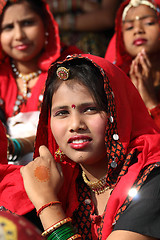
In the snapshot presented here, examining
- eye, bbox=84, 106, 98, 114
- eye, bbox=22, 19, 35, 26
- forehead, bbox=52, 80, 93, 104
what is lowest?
eye, bbox=84, 106, 98, 114

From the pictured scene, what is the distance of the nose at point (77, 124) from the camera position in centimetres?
228

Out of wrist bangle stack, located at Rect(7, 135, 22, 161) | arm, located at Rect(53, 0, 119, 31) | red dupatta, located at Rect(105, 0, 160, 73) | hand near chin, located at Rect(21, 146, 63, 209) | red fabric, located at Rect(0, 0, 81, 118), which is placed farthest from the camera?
arm, located at Rect(53, 0, 119, 31)

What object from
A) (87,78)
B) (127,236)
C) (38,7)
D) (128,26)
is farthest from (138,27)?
(127,236)

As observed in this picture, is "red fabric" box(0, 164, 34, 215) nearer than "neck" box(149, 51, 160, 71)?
Yes

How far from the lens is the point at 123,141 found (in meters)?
2.33

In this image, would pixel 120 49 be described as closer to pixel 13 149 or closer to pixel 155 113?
pixel 155 113

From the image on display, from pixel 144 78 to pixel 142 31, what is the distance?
1.40 ft

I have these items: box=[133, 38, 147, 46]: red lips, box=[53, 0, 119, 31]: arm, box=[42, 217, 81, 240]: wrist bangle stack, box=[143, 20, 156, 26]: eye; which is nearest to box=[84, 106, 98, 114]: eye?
box=[42, 217, 81, 240]: wrist bangle stack

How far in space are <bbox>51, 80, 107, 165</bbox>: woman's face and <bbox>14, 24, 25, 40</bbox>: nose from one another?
65.8 inches

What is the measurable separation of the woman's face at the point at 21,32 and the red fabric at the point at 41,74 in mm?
120

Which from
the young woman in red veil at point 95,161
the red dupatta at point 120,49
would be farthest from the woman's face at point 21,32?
the young woman in red veil at point 95,161

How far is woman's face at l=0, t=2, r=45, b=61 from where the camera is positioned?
3.98 metres

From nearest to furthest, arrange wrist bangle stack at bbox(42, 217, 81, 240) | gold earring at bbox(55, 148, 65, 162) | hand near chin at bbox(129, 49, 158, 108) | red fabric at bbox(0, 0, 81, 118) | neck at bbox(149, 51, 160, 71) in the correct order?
wrist bangle stack at bbox(42, 217, 81, 240)
gold earring at bbox(55, 148, 65, 162)
hand near chin at bbox(129, 49, 158, 108)
red fabric at bbox(0, 0, 81, 118)
neck at bbox(149, 51, 160, 71)

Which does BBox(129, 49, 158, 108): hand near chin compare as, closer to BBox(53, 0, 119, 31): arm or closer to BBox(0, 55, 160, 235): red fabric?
BBox(0, 55, 160, 235): red fabric
